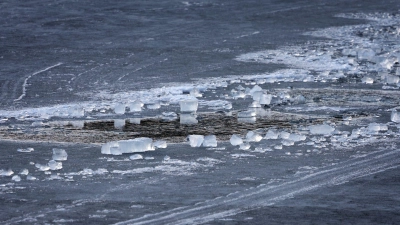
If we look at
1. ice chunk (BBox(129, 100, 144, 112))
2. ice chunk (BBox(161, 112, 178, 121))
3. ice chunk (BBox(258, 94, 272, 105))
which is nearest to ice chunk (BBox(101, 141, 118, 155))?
ice chunk (BBox(161, 112, 178, 121))

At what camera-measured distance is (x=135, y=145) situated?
7371mm

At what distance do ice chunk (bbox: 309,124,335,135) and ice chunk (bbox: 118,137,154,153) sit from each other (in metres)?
1.49

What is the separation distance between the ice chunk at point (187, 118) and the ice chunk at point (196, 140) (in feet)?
3.06

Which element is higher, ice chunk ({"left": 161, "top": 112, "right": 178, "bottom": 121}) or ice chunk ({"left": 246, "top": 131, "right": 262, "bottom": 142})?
ice chunk ({"left": 246, "top": 131, "right": 262, "bottom": 142})

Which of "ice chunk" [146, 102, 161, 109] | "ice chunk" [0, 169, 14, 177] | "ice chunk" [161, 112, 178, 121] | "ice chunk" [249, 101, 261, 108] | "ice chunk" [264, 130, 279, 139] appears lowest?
"ice chunk" [161, 112, 178, 121]

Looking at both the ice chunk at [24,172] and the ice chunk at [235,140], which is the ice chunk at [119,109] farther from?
the ice chunk at [24,172]

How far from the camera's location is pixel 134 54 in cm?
1309

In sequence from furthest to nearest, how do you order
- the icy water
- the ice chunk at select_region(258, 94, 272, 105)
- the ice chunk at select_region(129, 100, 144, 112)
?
the ice chunk at select_region(258, 94, 272, 105), the ice chunk at select_region(129, 100, 144, 112), the icy water

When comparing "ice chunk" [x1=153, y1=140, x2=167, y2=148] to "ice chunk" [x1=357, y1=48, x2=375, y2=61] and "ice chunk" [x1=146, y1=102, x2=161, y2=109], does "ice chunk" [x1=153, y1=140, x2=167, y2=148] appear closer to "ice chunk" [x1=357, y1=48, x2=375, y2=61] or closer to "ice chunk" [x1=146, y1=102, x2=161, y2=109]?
"ice chunk" [x1=146, y1=102, x2=161, y2=109]

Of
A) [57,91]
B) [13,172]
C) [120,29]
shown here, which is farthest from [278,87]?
[120,29]

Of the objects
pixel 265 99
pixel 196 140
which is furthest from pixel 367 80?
pixel 196 140

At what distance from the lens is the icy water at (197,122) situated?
5.85 metres

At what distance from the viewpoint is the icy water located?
19.2ft

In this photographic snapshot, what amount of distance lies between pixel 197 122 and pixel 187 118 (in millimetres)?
241
